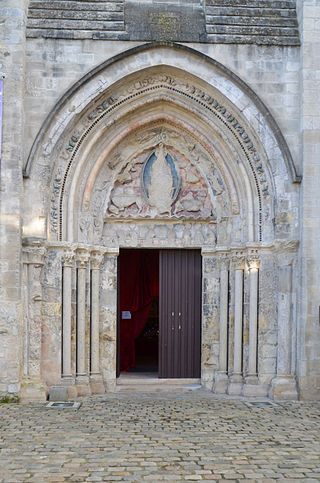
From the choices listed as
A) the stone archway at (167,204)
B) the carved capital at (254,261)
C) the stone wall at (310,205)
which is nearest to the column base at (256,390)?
the stone archway at (167,204)

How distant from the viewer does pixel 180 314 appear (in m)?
10.1

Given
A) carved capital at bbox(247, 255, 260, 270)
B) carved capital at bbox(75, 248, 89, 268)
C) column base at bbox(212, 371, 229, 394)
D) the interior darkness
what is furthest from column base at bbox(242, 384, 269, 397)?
the interior darkness

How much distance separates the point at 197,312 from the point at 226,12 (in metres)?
5.02

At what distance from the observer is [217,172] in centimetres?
976

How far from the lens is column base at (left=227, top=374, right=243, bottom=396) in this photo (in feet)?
30.4

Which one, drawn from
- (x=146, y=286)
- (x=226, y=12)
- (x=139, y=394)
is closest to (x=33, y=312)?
(x=139, y=394)

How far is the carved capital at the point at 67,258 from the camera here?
910cm

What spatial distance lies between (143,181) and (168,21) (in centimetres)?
261

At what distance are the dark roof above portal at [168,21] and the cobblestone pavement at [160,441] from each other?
18.4 ft

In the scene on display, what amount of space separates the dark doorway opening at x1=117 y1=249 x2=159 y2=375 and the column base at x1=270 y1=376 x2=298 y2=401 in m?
2.74

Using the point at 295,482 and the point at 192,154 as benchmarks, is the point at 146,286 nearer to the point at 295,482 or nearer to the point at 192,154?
the point at 192,154

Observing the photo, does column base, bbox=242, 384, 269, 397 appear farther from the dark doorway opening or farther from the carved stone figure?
the carved stone figure

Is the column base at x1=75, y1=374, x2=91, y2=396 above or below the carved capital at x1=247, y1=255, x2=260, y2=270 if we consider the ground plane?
below

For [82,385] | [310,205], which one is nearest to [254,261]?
[310,205]
